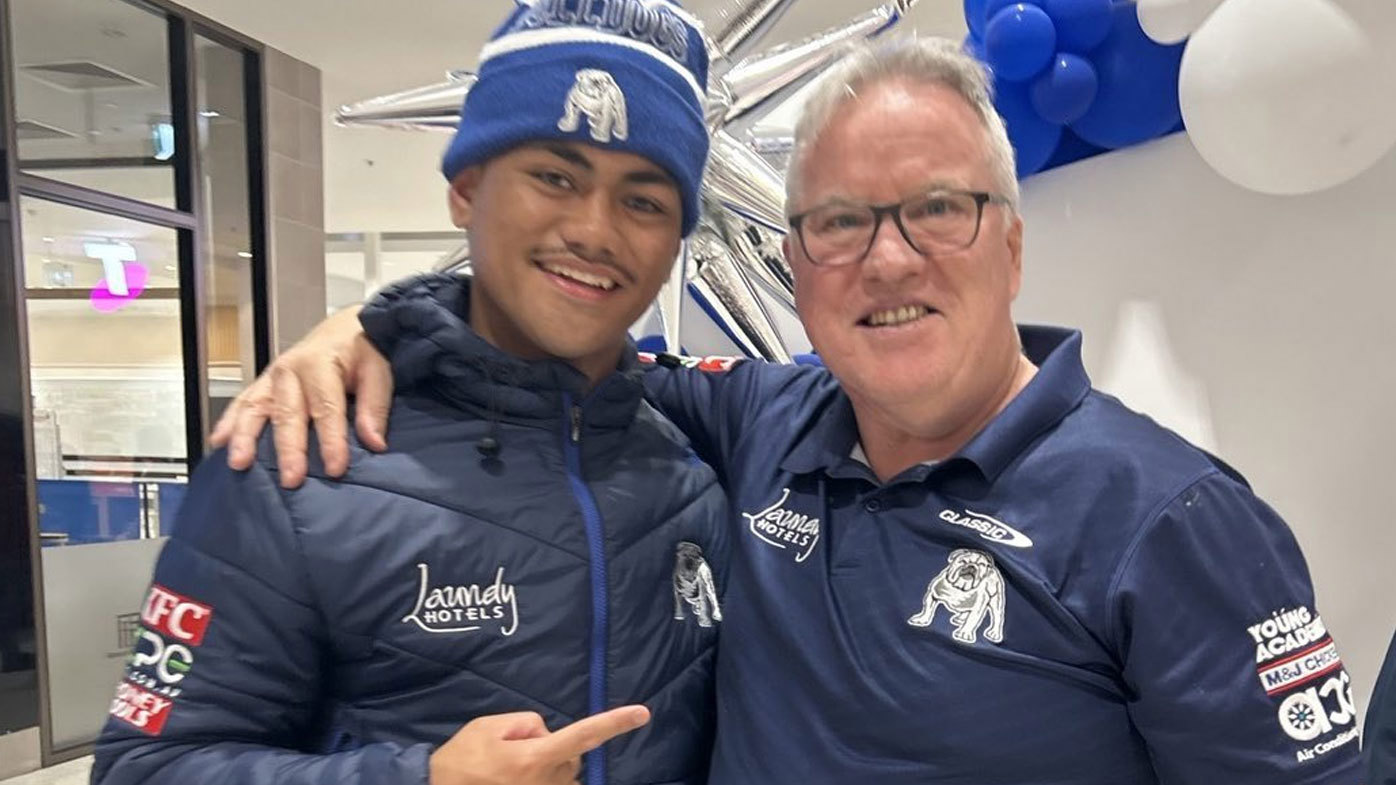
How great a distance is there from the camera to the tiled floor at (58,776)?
392cm

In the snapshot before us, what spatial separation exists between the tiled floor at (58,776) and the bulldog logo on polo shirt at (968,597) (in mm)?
3984

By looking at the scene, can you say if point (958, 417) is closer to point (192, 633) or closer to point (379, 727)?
point (379, 727)

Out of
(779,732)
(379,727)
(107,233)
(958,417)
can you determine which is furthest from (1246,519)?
(107,233)

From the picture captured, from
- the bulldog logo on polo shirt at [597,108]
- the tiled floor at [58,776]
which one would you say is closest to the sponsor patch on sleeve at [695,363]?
the bulldog logo on polo shirt at [597,108]

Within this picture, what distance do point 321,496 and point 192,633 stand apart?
16cm

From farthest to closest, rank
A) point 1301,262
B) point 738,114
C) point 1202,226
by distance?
point 738,114
point 1202,226
point 1301,262

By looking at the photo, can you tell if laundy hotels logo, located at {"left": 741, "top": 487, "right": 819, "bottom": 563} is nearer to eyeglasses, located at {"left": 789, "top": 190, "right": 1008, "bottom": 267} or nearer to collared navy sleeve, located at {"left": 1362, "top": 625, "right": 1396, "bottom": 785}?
eyeglasses, located at {"left": 789, "top": 190, "right": 1008, "bottom": 267}

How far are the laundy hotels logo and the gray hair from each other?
36 cm

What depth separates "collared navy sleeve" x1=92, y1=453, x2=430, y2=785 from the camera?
872 millimetres

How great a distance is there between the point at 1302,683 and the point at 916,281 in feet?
1.65

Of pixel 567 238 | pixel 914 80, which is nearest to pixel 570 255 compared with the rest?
pixel 567 238

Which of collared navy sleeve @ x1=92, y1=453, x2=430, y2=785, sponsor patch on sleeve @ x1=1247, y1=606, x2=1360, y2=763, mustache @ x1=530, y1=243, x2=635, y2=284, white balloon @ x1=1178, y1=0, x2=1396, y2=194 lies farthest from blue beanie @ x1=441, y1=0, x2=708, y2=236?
white balloon @ x1=1178, y1=0, x2=1396, y2=194

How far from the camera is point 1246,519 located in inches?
35.4

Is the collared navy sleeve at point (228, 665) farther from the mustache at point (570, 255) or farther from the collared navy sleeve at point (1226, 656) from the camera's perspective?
the collared navy sleeve at point (1226, 656)
